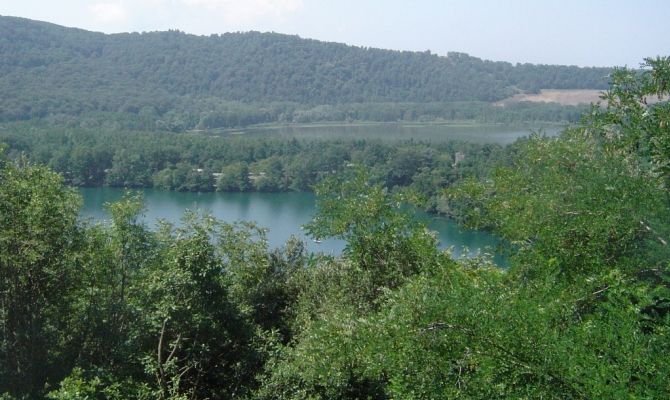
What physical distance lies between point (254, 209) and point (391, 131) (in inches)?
1253

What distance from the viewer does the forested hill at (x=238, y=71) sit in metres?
66.4

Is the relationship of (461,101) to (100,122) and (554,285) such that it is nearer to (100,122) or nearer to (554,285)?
(100,122)

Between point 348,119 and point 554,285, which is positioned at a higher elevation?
point 554,285

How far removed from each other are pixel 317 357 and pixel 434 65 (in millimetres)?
94300

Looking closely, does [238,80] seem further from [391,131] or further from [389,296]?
[389,296]

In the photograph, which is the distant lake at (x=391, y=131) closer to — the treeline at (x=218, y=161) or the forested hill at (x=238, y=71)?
the treeline at (x=218, y=161)

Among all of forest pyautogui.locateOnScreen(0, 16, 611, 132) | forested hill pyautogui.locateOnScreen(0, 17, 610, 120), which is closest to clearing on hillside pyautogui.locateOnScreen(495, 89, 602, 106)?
forest pyautogui.locateOnScreen(0, 16, 611, 132)

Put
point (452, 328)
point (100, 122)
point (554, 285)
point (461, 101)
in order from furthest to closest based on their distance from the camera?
point (461, 101), point (100, 122), point (554, 285), point (452, 328)

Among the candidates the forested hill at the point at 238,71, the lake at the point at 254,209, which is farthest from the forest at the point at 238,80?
the lake at the point at 254,209

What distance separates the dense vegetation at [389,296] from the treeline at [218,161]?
2298cm

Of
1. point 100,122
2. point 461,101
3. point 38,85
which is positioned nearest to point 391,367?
point 100,122

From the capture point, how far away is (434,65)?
95.8 metres

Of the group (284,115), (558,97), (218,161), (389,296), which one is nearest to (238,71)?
(284,115)

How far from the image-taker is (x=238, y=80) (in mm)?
84188
